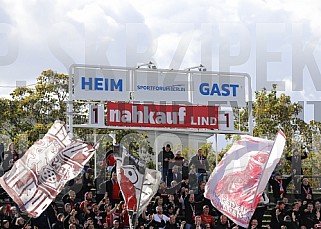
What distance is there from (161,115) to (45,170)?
7205mm

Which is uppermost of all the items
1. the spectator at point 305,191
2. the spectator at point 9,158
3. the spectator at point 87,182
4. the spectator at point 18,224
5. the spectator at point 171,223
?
the spectator at point 9,158

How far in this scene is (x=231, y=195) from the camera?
16141 mm

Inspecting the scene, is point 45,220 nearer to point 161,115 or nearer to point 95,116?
point 95,116

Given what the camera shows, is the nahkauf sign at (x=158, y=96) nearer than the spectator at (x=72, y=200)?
No

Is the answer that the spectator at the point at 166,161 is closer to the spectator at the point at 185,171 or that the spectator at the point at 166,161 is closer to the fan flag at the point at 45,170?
the spectator at the point at 185,171

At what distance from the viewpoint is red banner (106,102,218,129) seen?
23.4 meters

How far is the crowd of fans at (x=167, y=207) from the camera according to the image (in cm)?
1884

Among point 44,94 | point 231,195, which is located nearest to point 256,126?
point 44,94

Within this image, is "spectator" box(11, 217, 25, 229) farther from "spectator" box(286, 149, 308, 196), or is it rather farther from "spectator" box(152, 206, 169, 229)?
"spectator" box(286, 149, 308, 196)

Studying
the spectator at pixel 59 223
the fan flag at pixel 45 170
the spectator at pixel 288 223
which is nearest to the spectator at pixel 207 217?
the spectator at pixel 288 223

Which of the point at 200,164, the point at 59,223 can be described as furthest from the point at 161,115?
the point at 59,223

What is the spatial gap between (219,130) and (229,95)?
121cm

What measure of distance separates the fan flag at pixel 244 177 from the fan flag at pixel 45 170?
124 inches

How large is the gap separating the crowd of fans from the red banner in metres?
2.06
